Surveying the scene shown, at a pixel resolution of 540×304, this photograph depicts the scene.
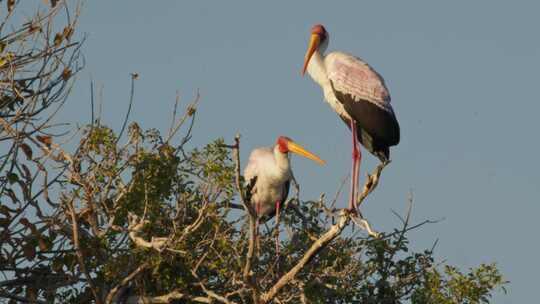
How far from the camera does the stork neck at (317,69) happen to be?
1023 centimetres

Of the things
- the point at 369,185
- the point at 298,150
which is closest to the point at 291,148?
the point at 298,150

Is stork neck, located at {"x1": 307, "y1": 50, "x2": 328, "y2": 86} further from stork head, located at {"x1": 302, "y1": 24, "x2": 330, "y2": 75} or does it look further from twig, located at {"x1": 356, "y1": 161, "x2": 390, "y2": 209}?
twig, located at {"x1": 356, "y1": 161, "x2": 390, "y2": 209}

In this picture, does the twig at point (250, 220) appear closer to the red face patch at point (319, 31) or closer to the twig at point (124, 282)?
the twig at point (124, 282)

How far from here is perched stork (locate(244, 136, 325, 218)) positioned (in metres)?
11.3

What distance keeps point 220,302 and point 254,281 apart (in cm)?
129

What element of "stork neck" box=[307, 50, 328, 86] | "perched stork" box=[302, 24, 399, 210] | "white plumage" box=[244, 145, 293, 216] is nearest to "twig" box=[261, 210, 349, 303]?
"perched stork" box=[302, 24, 399, 210]

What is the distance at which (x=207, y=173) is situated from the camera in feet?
27.4

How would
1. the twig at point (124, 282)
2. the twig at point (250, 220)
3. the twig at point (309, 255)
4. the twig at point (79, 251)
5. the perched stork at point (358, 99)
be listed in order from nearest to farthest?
the twig at point (250, 220) → the twig at point (309, 255) → the twig at point (79, 251) → the twig at point (124, 282) → the perched stork at point (358, 99)

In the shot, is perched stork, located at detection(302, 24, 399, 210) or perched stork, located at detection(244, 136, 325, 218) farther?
perched stork, located at detection(244, 136, 325, 218)

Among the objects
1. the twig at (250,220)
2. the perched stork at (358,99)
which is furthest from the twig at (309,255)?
the perched stork at (358,99)

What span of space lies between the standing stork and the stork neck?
125cm

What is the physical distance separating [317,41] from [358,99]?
37.5 inches

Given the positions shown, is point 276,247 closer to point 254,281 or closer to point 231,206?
point 231,206

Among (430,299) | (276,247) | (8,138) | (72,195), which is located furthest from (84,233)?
(430,299)
